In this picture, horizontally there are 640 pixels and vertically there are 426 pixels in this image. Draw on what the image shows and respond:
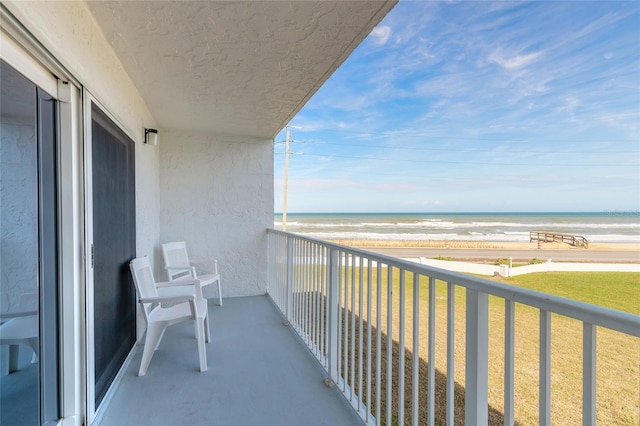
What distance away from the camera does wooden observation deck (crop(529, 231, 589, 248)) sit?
13.9 meters

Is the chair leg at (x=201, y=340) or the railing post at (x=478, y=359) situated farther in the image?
the chair leg at (x=201, y=340)

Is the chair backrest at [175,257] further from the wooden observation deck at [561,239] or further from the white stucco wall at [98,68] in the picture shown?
the wooden observation deck at [561,239]

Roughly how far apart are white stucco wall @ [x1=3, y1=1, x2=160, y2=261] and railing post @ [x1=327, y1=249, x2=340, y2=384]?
180cm

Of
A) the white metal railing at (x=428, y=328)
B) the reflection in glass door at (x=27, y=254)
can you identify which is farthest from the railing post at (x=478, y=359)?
the reflection in glass door at (x=27, y=254)

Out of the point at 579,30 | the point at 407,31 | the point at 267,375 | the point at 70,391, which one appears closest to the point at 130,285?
the point at 70,391

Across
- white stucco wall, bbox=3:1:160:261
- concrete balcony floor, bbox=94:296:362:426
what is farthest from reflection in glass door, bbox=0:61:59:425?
concrete balcony floor, bbox=94:296:362:426

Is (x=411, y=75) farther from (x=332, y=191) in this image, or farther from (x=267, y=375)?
(x=267, y=375)

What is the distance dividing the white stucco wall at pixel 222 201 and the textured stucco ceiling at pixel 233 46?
41.4 inches

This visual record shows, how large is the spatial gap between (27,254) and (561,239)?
19.8 m

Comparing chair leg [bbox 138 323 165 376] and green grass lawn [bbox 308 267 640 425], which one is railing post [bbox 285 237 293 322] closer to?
green grass lawn [bbox 308 267 640 425]

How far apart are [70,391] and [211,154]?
3.20 metres

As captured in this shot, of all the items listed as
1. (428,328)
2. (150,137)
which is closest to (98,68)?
(150,137)

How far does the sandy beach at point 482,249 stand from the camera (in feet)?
38.7

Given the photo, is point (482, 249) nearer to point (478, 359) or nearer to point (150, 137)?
point (150, 137)
